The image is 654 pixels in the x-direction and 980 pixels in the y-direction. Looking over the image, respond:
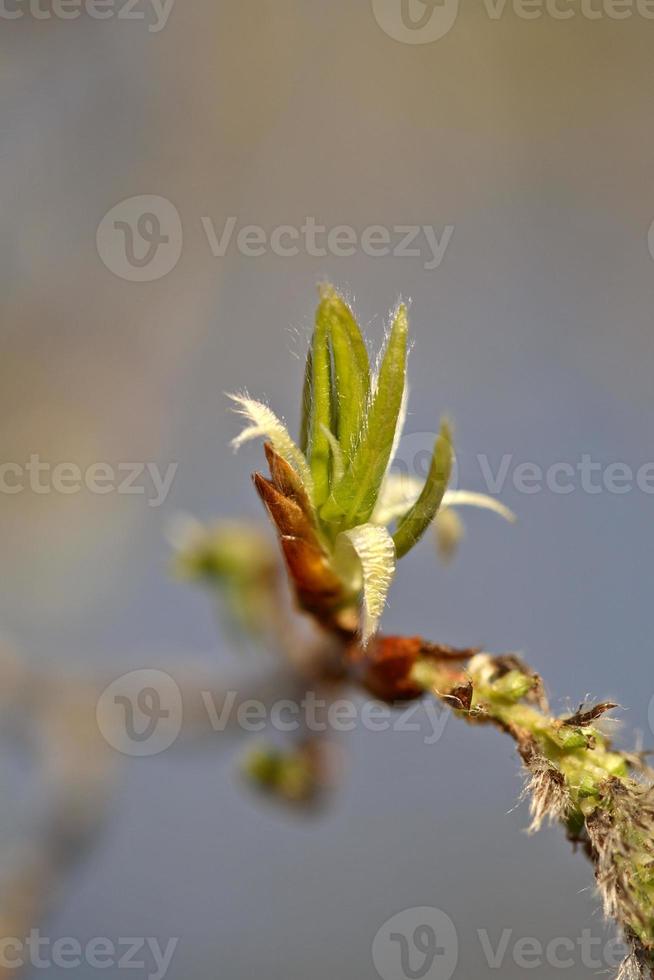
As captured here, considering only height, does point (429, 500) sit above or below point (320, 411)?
below

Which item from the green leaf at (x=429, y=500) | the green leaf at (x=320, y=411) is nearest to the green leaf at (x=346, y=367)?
the green leaf at (x=320, y=411)

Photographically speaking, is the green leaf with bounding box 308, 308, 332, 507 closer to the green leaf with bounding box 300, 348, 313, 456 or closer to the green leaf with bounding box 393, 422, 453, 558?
the green leaf with bounding box 300, 348, 313, 456

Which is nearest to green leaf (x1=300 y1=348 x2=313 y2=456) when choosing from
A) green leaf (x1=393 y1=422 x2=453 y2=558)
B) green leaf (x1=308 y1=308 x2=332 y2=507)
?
green leaf (x1=308 y1=308 x2=332 y2=507)

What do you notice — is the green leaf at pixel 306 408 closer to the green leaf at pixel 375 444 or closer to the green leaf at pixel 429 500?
the green leaf at pixel 375 444

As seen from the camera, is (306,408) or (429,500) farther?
(306,408)

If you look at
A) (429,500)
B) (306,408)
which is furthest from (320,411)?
(429,500)

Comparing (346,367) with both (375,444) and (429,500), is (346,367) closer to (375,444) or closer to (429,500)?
(375,444)

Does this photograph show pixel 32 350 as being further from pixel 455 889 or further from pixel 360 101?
pixel 455 889
